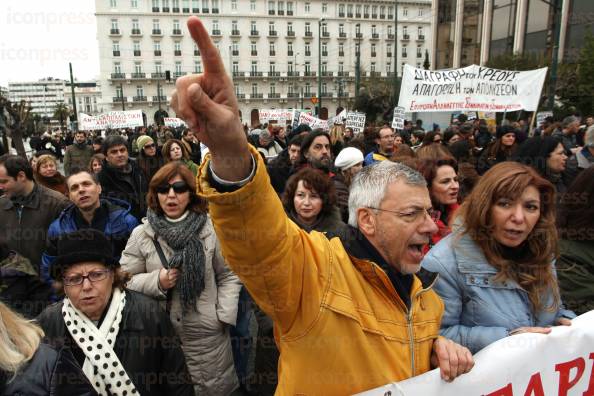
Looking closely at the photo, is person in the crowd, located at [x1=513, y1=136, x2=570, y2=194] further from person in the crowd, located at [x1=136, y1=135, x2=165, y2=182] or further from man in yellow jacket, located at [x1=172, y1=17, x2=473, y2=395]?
person in the crowd, located at [x1=136, y1=135, x2=165, y2=182]

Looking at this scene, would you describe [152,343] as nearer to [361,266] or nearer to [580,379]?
[361,266]

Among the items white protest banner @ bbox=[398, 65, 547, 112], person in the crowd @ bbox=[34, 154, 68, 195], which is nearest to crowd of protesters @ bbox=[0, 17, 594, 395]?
person in the crowd @ bbox=[34, 154, 68, 195]

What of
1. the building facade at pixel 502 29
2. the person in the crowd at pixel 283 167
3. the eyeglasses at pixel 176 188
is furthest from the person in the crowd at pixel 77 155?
the building facade at pixel 502 29

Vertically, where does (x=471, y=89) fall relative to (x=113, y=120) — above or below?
above

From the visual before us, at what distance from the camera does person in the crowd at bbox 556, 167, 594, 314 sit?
85.0 inches

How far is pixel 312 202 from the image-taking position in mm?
3352

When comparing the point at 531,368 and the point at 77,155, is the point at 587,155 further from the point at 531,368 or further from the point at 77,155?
the point at 77,155

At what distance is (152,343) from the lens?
2.13 meters

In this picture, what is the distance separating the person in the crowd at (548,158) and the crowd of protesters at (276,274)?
173 centimetres

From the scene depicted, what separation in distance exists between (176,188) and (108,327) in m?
1.15

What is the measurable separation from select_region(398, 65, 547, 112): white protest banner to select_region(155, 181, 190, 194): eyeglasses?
6.77 meters

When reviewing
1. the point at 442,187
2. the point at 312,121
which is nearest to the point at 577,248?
the point at 442,187

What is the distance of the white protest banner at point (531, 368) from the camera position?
1.75 meters

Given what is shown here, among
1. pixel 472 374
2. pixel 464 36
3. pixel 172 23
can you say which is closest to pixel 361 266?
pixel 472 374
